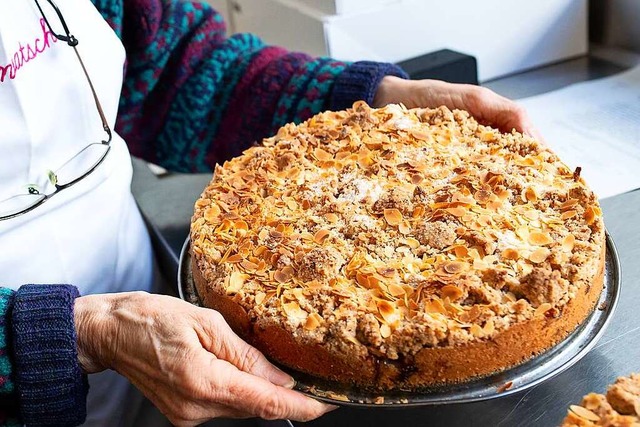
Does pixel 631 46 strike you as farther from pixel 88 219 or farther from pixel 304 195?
pixel 88 219

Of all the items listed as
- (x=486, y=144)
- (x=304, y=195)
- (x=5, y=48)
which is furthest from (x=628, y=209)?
(x=5, y=48)

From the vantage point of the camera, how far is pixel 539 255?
0.70 metres

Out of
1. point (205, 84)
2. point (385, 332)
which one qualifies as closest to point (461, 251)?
point (385, 332)

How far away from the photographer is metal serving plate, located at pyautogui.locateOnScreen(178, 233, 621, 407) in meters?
0.65

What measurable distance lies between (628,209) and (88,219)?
76 cm

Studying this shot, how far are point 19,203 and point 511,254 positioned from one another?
1.91ft

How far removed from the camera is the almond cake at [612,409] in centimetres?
54

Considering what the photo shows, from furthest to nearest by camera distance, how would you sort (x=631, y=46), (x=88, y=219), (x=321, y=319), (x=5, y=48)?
1. (x=631, y=46)
2. (x=88, y=219)
3. (x=5, y=48)
4. (x=321, y=319)

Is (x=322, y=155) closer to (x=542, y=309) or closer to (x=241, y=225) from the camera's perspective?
(x=241, y=225)

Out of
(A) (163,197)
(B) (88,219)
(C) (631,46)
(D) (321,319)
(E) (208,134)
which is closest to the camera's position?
(D) (321,319)

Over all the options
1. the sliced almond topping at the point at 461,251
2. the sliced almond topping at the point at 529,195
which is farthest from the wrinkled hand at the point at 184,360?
the sliced almond topping at the point at 529,195

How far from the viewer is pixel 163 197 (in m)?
1.38

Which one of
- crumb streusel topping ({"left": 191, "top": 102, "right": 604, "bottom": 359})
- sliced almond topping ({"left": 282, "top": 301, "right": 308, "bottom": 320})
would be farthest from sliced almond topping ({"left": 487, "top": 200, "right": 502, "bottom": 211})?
sliced almond topping ({"left": 282, "top": 301, "right": 308, "bottom": 320})

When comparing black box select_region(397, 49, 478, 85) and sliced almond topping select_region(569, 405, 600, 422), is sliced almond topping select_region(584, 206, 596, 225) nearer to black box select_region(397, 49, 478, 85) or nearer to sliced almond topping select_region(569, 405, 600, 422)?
sliced almond topping select_region(569, 405, 600, 422)
